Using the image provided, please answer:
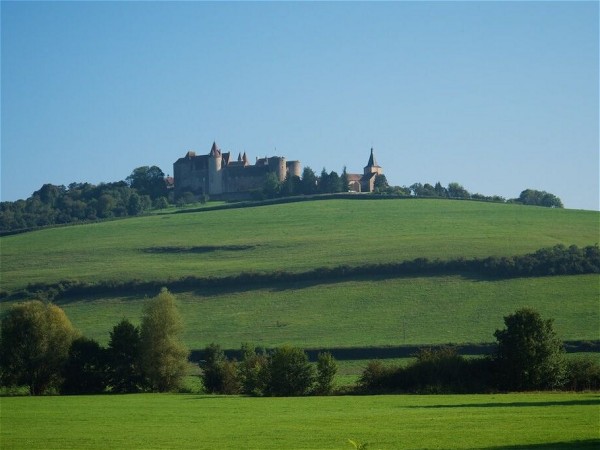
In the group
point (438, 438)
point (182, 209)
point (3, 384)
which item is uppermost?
point (182, 209)

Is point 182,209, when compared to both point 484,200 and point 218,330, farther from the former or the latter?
point 218,330

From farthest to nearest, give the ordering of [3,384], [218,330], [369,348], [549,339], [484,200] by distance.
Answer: [484,200] < [218,330] < [369,348] < [3,384] < [549,339]

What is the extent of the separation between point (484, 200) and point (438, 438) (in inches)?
4136

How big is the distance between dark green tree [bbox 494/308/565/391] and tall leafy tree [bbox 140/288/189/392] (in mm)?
18605

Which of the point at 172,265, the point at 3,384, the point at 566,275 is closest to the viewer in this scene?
the point at 3,384

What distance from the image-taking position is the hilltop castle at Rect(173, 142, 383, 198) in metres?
154

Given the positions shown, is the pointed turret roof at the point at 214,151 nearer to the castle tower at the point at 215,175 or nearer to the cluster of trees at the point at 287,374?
the castle tower at the point at 215,175

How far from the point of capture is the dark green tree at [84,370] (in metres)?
53.8

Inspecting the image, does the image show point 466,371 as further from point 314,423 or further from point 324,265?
point 324,265

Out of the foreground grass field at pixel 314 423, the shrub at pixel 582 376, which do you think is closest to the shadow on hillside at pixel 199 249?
the foreground grass field at pixel 314 423

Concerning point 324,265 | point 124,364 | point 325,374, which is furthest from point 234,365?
Answer: point 324,265

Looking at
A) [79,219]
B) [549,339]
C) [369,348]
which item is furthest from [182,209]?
[549,339]

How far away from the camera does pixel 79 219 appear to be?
5290 inches

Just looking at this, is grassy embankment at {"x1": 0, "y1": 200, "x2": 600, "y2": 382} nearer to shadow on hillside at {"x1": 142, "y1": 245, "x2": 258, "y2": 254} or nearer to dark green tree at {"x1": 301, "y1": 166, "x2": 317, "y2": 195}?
shadow on hillside at {"x1": 142, "y1": 245, "x2": 258, "y2": 254}
